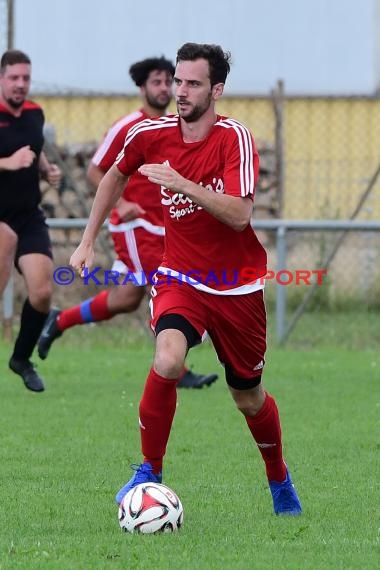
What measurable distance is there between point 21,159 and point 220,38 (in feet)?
44.9

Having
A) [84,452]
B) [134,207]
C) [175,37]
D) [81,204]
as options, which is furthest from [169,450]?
[175,37]

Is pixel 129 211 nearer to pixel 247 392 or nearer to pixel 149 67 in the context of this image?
pixel 149 67

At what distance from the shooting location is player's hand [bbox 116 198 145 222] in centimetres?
1006

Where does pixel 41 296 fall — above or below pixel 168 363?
below

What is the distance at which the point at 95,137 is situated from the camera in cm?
1761

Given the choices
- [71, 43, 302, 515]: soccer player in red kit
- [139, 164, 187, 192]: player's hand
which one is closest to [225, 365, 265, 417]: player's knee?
[71, 43, 302, 515]: soccer player in red kit

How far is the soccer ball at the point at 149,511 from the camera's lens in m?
5.47

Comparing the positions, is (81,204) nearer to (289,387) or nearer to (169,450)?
(289,387)

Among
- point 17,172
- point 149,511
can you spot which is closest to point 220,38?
point 17,172

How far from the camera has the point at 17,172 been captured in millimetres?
9664

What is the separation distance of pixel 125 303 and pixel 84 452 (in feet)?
10.2

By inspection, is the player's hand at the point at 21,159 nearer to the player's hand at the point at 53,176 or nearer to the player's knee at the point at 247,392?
the player's hand at the point at 53,176

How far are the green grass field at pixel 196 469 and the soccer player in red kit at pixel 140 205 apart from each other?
835mm

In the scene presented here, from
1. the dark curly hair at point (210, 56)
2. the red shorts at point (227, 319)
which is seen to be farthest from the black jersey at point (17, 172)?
the red shorts at point (227, 319)
